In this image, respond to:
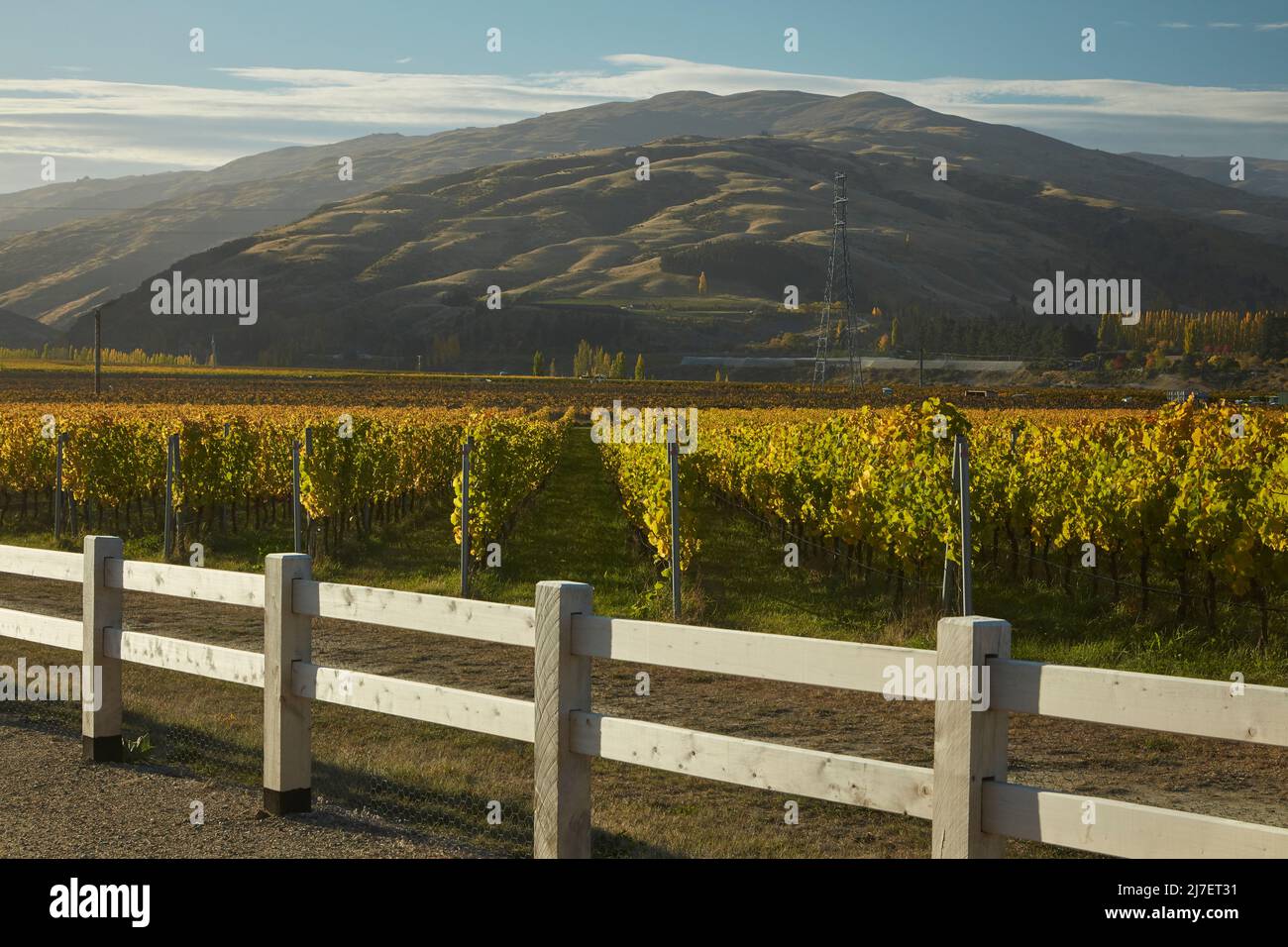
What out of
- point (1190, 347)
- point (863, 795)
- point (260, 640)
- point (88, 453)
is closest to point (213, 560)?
Answer: point (88, 453)

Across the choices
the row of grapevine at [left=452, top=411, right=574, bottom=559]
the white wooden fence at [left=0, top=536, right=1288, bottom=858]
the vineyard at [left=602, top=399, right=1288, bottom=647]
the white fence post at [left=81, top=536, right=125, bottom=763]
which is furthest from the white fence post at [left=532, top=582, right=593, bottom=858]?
the row of grapevine at [left=452, top=411, right=574, bottom=559]

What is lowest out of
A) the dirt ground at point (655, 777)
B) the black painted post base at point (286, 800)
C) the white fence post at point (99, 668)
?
the dirt ground at point (655, 777)

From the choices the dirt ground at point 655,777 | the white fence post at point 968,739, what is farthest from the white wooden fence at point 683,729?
the dirt ground at point 655,777

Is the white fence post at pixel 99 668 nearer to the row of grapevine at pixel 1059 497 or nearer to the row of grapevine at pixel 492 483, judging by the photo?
the row of grapevine at pixel 1059 497

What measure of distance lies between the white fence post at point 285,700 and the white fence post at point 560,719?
1.68 m

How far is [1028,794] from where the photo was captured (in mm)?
4781

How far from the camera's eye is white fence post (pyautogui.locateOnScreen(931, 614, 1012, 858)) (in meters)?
4.85

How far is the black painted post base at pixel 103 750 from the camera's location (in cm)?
834

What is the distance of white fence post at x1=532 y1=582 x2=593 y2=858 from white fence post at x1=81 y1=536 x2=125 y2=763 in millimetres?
3541

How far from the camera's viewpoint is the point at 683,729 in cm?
588

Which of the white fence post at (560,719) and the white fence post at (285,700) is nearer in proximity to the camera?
the white fence post at (560,719)

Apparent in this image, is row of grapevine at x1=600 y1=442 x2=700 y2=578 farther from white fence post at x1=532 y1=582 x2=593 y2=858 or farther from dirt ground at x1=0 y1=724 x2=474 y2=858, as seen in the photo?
white fence post at x1=532 y1=582 x2=593 y2=858

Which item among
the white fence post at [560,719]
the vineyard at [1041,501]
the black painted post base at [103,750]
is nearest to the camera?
the white fence post at [560,719]
